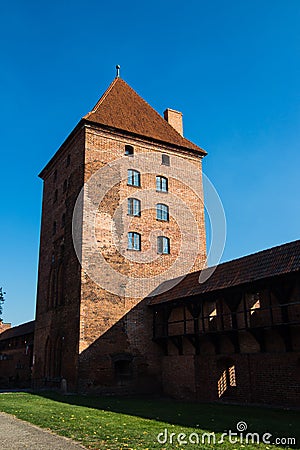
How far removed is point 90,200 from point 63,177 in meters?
4.17

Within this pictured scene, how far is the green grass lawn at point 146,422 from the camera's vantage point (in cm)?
758

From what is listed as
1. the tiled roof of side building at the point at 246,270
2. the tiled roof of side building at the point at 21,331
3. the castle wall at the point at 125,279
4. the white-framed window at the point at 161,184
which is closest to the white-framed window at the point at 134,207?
the castle wall at the point at 125,279

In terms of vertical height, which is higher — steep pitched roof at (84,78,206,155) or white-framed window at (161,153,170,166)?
steep pitched roof at (84,78,206,155)

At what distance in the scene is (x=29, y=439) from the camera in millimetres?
7836

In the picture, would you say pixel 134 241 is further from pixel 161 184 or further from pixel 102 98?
pixel 102 98

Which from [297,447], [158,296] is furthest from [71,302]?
[297,447]

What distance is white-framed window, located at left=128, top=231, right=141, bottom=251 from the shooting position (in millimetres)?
21094

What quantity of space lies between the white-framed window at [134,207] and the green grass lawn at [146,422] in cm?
998

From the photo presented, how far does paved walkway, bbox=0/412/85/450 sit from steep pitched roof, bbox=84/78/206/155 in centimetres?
1586

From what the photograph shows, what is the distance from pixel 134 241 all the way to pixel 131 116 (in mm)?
7547

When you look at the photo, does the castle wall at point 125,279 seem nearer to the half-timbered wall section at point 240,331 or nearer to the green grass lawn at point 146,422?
the half-timbered wall section at point 240,331

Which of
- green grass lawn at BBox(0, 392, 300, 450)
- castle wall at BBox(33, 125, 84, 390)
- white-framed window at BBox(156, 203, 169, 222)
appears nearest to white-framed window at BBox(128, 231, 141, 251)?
white-framed window at BBox(156, 203, 169, 222)

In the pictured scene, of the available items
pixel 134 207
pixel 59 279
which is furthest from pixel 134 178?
pixel 59 279

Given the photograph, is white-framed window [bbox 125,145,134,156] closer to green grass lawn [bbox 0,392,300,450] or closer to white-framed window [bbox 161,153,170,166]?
white-framed window [bbox 161,153,170,166]
